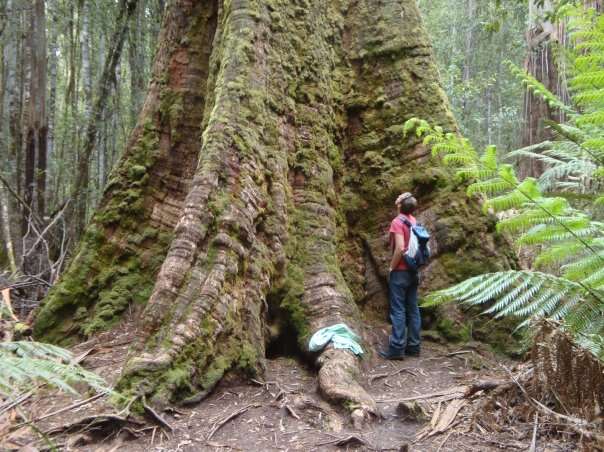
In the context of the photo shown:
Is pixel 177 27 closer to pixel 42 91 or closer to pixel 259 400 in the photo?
pixel 259 400

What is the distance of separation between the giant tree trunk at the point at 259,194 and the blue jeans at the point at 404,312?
0.35 metres

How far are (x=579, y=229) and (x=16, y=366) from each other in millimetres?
2276

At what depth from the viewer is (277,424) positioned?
129 inches

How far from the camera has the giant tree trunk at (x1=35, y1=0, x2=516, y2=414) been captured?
12.3 ft

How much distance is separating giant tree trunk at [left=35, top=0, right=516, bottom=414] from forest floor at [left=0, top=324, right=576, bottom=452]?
6.3 inches

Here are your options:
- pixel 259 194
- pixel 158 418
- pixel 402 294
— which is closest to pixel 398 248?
pixel 402 294

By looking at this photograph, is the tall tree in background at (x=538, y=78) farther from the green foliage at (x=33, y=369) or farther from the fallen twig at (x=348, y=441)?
the green foliage at (x=33, y=369)

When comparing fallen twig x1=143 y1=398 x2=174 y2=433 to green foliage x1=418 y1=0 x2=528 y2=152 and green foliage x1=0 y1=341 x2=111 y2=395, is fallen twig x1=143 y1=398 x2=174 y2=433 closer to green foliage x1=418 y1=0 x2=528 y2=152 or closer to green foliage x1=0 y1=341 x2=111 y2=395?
green foliage x1=0 y1=341 x2=111 y2=395

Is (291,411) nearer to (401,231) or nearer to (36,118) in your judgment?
(401,231)

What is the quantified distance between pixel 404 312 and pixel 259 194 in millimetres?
1783

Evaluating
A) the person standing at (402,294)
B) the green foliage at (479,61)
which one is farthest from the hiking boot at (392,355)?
the green foliage at (479,61)

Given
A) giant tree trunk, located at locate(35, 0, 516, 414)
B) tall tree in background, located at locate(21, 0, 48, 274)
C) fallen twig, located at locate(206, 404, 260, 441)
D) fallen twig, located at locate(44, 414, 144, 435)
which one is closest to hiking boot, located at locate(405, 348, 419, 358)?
giant tree trunk, located at locate(35, 0, 516, 414)

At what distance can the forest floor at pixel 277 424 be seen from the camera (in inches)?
111

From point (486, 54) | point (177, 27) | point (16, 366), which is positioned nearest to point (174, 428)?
point (16, 366)
